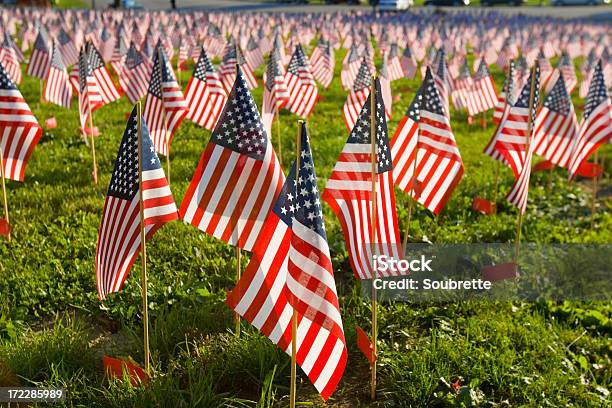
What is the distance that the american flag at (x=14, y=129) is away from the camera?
645 centimetres

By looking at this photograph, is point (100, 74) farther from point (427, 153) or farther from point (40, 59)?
point (427, 153)

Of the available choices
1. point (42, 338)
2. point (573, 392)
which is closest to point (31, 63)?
point (42, 338)

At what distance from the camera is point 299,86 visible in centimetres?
1001

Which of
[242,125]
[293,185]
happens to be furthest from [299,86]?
[293,185]

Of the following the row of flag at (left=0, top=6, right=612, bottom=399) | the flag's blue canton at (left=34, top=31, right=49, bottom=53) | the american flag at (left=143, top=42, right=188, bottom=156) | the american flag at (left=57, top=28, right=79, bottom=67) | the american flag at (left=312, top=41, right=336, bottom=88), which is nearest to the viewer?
the row of flag at (left=0, top=6, right=612, bottom=399)

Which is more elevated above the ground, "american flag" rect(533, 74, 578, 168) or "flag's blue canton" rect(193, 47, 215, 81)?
"flag's blue canton" rect(193, 47, 215, 81)

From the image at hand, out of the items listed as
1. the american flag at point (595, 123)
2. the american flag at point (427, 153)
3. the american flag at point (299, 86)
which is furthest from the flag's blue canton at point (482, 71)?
the american flag at point (427, 153)

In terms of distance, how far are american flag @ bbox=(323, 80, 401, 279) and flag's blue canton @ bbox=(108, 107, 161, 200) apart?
3.85ft

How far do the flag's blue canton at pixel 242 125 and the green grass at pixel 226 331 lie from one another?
1.45 meters

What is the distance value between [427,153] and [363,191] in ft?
5.78

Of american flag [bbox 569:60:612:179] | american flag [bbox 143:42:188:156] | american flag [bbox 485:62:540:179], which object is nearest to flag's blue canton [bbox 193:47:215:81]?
american flag [bbox 143:42:188:156]

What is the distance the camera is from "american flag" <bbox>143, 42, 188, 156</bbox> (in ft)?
24.0

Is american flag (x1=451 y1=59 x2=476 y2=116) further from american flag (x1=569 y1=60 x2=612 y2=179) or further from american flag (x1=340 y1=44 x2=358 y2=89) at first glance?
american flag (x1=569 y1=60 x2=612 y2=179)

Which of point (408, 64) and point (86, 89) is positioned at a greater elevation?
point (86, 89)
